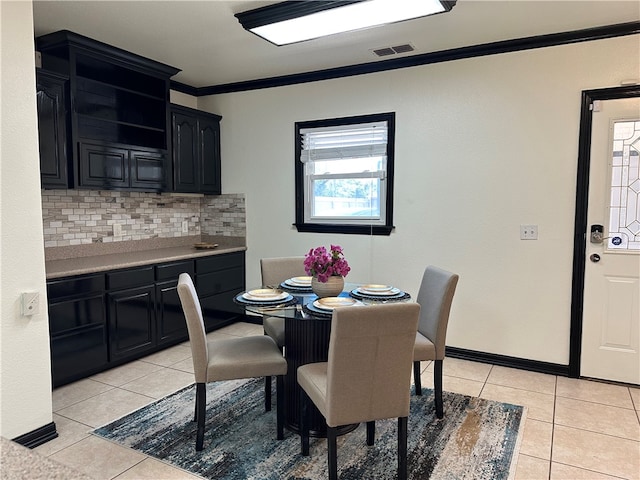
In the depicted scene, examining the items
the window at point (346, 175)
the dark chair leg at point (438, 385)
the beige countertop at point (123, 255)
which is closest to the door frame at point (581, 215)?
the dark chair leg at point (438, 385)

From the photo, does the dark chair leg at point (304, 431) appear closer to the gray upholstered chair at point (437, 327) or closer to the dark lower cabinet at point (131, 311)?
the gray upholstered chair at point (437, 327)

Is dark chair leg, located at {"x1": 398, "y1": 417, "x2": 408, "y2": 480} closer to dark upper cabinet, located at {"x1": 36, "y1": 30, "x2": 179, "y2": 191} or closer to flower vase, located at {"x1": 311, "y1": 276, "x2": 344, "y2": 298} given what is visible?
flower vase, located at {"x1": 311, "y1": 276, "x2": 344, "y2": 298}

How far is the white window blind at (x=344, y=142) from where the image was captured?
4094 mm

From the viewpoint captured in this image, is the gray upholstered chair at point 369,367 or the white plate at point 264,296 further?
the white plate at point 264,296

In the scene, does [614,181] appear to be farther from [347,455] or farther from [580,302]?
[347,455]

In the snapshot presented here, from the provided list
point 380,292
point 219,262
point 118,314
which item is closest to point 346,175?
point 219,262

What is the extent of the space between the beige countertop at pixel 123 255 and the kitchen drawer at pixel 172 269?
0.05 m

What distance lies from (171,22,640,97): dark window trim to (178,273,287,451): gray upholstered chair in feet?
8.76

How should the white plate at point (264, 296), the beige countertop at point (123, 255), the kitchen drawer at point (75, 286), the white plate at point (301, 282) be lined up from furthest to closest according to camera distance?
1. the beige countertop at point (123, 255)
2. the kitchen drawer at point (75, 286)
3. the white plate at point (301, 282)
4. the white plate at point (264, 296)

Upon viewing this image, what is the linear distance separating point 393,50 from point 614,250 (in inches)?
91.8

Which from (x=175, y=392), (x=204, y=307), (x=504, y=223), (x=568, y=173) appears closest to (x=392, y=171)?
(x=504, y=223)

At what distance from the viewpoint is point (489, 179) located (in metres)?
3.61

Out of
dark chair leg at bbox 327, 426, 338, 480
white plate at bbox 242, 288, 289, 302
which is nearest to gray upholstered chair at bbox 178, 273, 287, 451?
white plate at bbox 242, 288, 289, 302

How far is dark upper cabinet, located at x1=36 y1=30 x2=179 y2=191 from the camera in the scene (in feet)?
11.0
